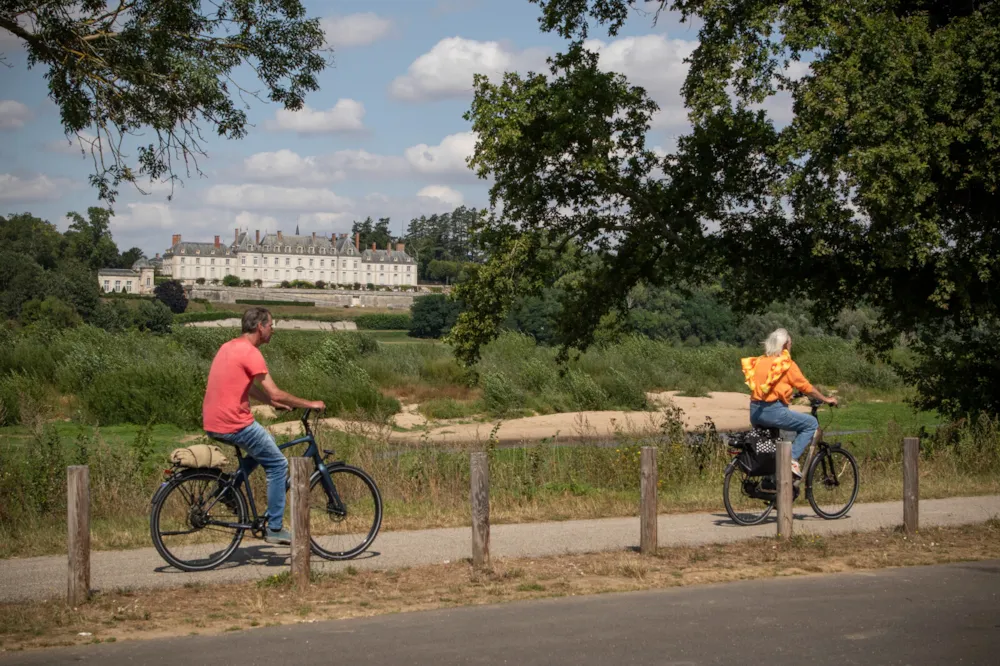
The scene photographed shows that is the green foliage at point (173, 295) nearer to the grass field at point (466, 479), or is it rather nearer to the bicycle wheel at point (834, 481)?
the grass field at point (466, 479)

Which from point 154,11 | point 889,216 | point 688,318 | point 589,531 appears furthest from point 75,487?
point 688,318

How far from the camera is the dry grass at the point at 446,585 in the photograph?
7.28 meters

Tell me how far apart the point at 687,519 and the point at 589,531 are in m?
1.38

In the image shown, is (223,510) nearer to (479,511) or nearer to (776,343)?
(479,511)

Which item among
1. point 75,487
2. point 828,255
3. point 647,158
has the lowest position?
point 75,487

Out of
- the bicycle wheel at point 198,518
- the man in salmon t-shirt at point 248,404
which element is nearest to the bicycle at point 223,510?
the bicycle wheel at point 198,518

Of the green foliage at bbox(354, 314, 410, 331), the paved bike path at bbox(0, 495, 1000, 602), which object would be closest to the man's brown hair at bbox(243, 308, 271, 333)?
the paved bike path at bbox(0, 495, 1000, 602)

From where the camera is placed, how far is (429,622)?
7375 millimetres

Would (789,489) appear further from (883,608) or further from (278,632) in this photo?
(278,632)

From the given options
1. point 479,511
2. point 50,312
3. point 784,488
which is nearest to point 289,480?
point 479,511

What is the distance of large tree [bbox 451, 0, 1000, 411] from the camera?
1576 cm

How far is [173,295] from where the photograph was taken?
11269cm

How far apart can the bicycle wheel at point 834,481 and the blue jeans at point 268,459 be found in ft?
19.1

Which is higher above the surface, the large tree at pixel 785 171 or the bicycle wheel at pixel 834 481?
the large tree at pixel 785 171
